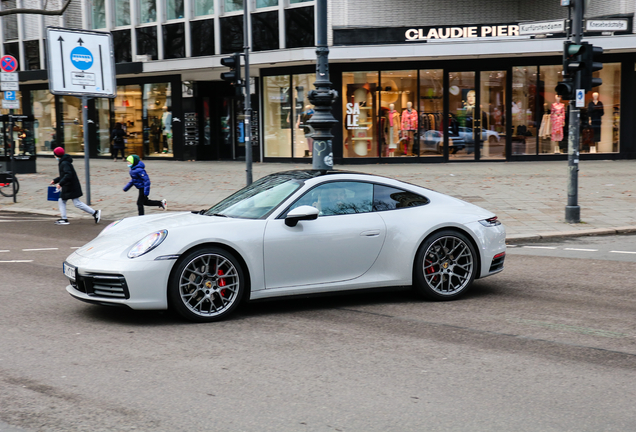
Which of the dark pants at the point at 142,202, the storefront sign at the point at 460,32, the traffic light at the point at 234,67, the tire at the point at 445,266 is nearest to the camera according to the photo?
the tire at the point at 445,266

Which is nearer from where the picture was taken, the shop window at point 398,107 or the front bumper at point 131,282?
the front bumper at point 131,282

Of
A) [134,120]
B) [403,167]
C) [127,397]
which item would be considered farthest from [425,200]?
[134,120]

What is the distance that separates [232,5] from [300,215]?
77.5 ft

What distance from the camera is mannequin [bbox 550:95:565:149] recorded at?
26.8 metres

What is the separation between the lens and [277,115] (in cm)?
2856

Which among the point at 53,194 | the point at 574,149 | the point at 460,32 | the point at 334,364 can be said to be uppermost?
the point at 460,32

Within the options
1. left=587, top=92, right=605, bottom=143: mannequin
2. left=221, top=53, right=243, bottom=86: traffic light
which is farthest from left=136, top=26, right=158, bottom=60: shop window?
left=587, top=92, right=605, bottom=143: mannequin

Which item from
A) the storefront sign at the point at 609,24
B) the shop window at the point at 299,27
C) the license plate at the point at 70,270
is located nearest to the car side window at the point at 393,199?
the license plate at the point at 70,270

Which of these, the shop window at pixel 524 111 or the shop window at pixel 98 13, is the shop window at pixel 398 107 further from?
the shop window at pixel 98 13

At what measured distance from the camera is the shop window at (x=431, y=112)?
2686 cm

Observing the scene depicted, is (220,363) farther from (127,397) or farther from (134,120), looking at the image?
(134,120)

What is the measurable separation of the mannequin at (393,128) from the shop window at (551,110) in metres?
5.29

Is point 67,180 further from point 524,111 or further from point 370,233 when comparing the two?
point 524,111

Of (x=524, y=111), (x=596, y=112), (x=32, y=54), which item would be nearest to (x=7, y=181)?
(x=524, y=111)
